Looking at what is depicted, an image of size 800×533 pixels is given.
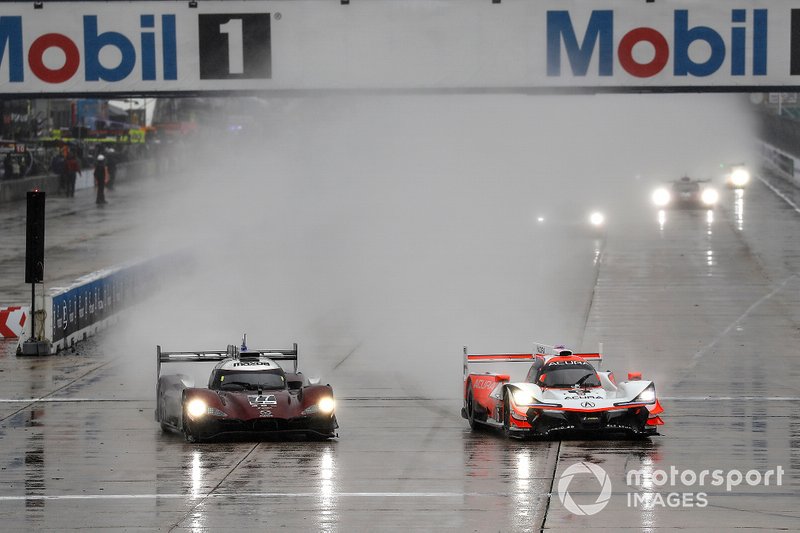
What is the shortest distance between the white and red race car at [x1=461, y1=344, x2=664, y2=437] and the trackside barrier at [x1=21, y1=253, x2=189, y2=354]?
38.6 feet

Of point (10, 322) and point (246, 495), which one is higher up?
point (10, 322)

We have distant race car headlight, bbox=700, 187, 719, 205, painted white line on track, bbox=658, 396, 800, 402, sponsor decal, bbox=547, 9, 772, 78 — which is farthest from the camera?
distant race car headlight, bbox=700, 187, 719, 205

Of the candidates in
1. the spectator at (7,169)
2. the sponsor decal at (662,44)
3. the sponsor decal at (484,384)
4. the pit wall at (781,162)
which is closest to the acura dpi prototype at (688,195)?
the pit wall at (781,162)

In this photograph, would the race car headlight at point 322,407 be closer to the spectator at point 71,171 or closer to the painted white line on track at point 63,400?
the painted white line on track at point 63,400

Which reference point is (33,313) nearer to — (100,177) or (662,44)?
(662,44)

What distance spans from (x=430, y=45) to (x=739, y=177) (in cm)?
4947

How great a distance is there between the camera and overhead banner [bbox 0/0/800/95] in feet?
76.7

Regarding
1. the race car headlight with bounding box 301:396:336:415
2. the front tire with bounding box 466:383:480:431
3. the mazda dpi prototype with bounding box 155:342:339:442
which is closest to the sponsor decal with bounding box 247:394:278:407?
the mazda dpi prototype with bounding box 155:342:339:442

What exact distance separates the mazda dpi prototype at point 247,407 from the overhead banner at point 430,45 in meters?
5.77

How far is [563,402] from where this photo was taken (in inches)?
741

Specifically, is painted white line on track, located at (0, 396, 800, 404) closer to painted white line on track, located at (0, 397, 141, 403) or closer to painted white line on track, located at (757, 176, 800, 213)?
painted white line on track, located at (0, 397, 141, 403)

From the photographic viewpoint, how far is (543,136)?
307 ft

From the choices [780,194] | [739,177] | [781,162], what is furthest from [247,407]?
[781,162]

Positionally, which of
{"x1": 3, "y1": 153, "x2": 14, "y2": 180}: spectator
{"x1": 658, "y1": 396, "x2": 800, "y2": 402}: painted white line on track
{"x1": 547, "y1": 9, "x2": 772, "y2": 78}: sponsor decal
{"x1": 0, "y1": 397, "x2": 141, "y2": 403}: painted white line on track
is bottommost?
{"x1": 658, "y1": 396, "x2": 800, "y2": 402}: painted white line on track
